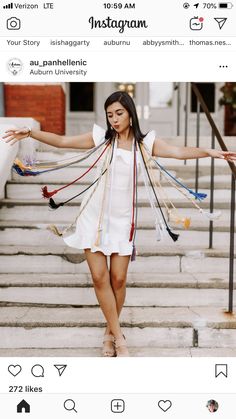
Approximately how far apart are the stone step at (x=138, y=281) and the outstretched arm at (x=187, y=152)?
97cm

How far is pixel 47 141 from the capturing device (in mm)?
2736

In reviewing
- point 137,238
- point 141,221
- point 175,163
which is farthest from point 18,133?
point 175,163

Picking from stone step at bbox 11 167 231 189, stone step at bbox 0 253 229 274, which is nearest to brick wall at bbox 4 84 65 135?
stone step at bbox 11 167 231 189

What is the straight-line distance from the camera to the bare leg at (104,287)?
8.95ft

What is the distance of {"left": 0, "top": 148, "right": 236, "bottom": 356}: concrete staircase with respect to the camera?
10.0ft
